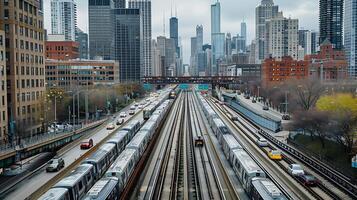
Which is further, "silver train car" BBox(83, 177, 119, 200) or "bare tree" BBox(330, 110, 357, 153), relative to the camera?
"bare tree" BBox(330, 110, 357, 153)

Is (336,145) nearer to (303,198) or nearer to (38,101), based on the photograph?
(303,198)

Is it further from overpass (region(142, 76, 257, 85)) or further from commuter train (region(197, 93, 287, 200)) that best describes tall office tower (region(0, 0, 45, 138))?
overpass (region(142, 76, 257, 85))

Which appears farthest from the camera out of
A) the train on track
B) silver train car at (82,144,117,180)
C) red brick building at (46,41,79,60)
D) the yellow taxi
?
red brick building at (46,41,79,60)

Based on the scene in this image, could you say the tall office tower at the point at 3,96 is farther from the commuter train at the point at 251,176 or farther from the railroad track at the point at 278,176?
the railroad track at the point at 278,176

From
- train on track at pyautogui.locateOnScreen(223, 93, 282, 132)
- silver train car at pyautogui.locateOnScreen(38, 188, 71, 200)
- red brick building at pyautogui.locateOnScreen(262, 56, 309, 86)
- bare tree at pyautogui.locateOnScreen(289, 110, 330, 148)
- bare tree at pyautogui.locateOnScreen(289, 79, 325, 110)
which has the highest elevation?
red brick building at pyautogui.locateOnScreen(262, 56, 309, 86)

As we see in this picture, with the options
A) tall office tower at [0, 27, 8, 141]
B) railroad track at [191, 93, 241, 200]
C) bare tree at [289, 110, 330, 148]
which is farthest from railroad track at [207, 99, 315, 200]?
tall office tower at [0, 27, 8, 141]

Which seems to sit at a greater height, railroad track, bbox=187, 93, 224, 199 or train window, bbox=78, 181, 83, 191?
train window, bbox=78, 181, 83, 191

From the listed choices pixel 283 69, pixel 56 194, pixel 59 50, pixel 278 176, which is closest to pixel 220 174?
pixel 278 176

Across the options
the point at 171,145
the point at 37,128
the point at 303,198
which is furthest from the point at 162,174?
the point at 37,128

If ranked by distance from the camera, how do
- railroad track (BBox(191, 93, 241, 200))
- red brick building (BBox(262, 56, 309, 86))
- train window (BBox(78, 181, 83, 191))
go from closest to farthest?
train window (BBox(78, 181, 83, 191)), railroad track (BBox(191, 93, 241, 200)), red brick building (BBox(262, 56, 309, 86))
